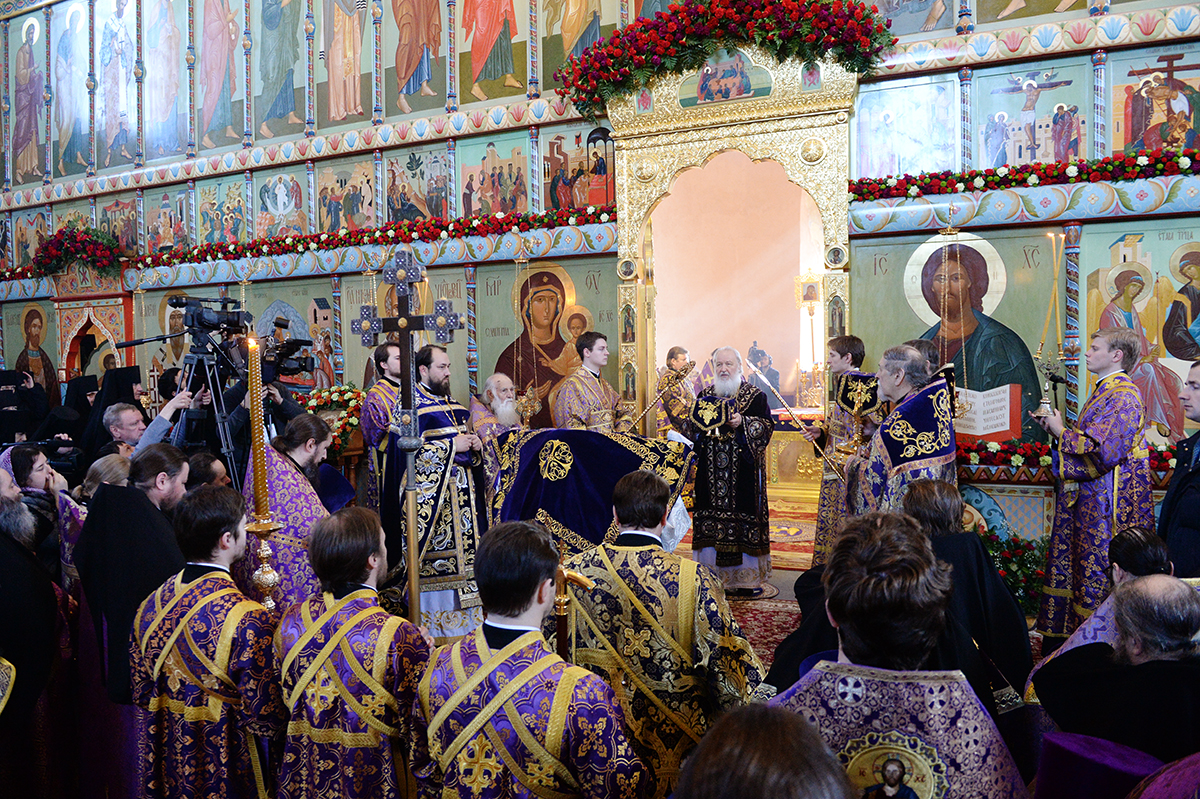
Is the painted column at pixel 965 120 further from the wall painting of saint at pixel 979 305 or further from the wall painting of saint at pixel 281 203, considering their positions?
the wall painting of saint at pixel 281 203

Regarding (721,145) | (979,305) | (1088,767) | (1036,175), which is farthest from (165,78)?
(1088,767)

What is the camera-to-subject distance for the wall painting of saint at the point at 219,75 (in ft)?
41.3

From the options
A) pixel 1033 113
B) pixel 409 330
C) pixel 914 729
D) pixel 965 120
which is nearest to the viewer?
pixel 914 729

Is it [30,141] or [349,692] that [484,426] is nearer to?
[349,692]

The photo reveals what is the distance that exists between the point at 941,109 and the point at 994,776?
24.1 feet

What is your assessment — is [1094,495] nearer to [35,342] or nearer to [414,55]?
[414,55]

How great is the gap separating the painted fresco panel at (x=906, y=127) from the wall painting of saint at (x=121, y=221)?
37.1 ft

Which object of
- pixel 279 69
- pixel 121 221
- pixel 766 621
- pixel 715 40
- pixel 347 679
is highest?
pixel 279 69

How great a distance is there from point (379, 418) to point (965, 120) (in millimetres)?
5786

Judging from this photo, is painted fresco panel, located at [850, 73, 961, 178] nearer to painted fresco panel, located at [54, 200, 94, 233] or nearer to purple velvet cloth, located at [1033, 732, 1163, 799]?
purple velvet cloth, located at [1033, 732, 1163, 799]

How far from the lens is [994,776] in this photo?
5.62 ft

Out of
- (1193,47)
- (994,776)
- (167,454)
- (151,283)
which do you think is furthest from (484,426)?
(151,283)

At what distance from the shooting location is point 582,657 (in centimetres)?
281

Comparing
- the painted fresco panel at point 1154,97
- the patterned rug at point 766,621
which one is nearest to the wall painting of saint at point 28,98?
the patterned rug at point 766,621
